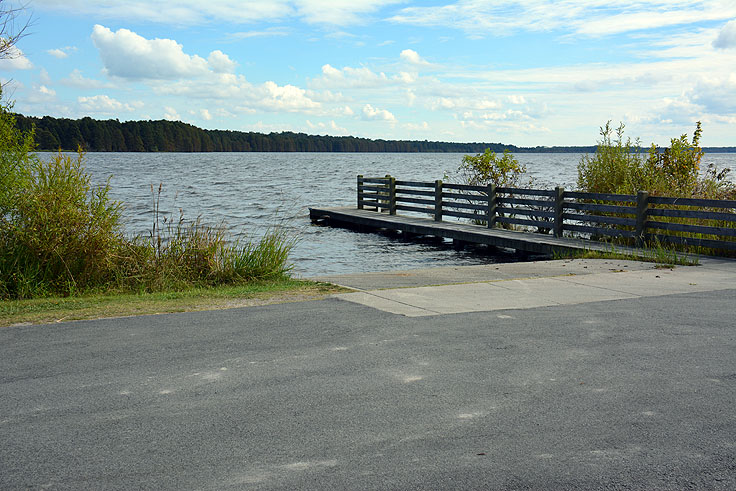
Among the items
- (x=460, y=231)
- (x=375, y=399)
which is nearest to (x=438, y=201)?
(x=460, y=231)

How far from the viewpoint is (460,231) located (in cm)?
1966

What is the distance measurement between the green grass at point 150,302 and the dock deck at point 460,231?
7861mm

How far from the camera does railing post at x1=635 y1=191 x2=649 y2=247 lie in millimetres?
14719

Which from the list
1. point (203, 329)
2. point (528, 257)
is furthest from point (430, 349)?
point (528, 257)

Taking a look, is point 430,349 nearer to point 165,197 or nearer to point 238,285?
point 238,285

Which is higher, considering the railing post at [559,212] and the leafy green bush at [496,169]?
the leafy green bush at [496,169]

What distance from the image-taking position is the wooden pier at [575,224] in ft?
46.1

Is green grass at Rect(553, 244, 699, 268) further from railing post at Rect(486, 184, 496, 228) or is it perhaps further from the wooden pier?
railing post at Rect(486, 184, 496, 228)

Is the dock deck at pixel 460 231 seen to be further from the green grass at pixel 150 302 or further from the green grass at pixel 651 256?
the green grass at pixel 150 302

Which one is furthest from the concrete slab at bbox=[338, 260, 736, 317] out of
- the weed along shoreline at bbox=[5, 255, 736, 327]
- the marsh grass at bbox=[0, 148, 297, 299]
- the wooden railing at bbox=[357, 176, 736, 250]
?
the marsh grass at bbox=[0, 148, 297, 299]

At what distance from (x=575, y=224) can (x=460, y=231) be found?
3139 millimetres

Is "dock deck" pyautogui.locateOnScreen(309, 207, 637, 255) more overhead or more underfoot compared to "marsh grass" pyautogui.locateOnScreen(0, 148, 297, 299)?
more underfoot

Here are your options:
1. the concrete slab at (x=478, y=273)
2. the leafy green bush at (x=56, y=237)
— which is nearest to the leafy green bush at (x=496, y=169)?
the concrete slab at (x=478, y=273)

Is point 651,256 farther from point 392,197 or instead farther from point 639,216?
point 392,197
